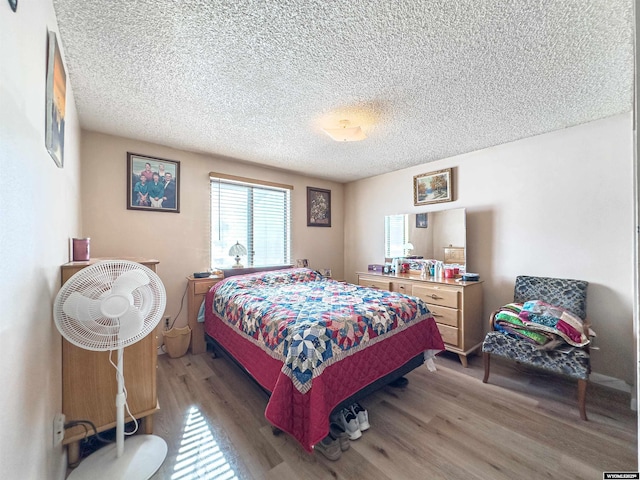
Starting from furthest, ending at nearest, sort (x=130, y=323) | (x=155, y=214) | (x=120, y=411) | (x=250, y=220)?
1. (x=250, y=220)
2. (x=155, y=214)
3. (x=120, y=411)
4. (x=130, y=323)

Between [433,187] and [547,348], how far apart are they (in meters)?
2.18

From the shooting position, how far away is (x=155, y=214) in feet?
9.79

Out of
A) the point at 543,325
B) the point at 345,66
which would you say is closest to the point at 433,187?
the point at 543,325

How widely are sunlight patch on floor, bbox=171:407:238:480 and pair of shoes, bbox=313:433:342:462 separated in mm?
498

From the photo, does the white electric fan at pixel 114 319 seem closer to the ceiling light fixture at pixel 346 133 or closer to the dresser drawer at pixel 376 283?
the ceiling light fixture at pixel 346 133

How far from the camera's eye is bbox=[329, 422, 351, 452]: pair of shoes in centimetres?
161

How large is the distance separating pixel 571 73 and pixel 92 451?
3.85m

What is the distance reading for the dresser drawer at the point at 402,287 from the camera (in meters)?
3.19

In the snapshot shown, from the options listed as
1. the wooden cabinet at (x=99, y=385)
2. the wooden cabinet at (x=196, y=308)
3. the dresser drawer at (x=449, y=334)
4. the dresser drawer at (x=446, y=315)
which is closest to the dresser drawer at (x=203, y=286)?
the wooden cabinet at (x=196, y=308)

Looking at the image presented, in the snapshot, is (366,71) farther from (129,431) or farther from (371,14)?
(129,431)

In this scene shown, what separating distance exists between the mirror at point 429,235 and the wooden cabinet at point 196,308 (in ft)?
8.76

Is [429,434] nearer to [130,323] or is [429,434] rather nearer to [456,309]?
[456,309]

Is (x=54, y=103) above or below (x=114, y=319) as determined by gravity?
above

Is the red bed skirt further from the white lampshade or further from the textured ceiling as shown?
the textured ceiling
